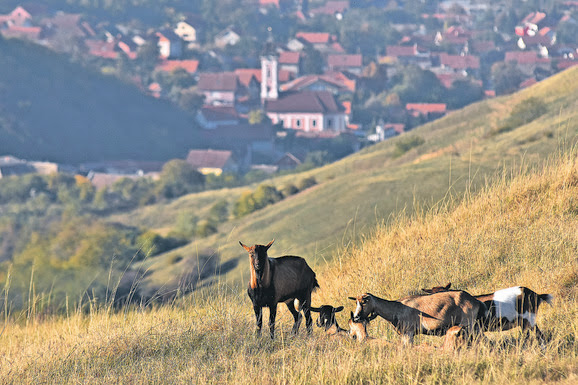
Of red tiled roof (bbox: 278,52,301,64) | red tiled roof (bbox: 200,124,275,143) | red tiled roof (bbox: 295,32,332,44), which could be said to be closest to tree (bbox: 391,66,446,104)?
red tiled roof (bbox: 278,52,301,64)

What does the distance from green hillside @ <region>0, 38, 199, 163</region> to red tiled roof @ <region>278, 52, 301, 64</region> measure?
131 ft

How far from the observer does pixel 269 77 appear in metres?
142

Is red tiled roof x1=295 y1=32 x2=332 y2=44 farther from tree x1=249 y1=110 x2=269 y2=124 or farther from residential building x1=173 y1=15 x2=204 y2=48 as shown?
tree x1=249 y1=110 x2=269 y2=124

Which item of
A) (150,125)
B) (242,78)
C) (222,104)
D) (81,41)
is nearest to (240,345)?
(150,125)

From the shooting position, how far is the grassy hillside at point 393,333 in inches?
172

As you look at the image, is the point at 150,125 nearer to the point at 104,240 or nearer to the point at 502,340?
the point at 104,240

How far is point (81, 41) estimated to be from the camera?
162 m

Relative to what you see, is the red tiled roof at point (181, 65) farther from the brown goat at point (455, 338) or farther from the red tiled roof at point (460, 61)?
the brown goat at point (455, 338)

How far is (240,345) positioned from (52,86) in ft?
394

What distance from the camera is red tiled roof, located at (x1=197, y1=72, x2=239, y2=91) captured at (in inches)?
5566

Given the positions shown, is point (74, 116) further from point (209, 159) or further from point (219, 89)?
point (219, 89)

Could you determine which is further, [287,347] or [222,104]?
[222,104]

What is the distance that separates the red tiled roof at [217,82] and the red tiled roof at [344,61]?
3227cm

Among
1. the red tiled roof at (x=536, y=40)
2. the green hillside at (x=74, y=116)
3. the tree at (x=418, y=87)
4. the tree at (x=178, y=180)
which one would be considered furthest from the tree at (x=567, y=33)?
the tree at (x=178, y=180)
